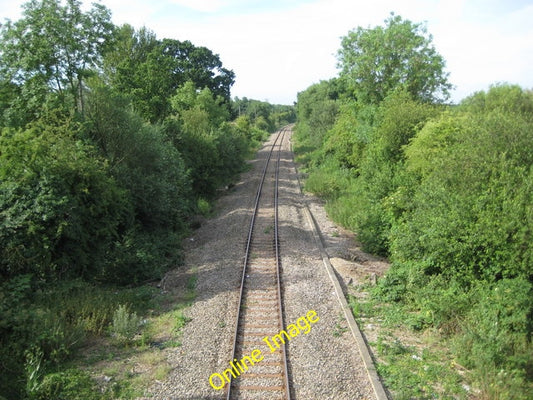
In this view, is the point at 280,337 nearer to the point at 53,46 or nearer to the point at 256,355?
the point at 256,355

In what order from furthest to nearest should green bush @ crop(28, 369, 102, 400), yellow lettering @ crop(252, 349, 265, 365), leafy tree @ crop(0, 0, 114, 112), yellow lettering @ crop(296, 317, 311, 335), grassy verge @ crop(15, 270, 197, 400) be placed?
leafy tree @ crop(0, 0, 114, 112)
yellow lettering @ crop(296, 317, 311, 335)
yellow lettering @ crop(252, 349, 265, 365)
grassy verge @ crop(15, 270, 197, 400)
green bush @ crop(28, 369, 102, 400)

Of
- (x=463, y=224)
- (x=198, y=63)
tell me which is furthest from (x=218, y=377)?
(x=198, y=63)

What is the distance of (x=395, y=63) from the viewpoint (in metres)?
26.2

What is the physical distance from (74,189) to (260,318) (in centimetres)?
654

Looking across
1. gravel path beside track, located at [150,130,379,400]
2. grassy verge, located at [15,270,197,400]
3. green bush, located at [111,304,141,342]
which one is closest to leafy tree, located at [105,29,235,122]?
gravel path beside track, located at [150,130,379,400]

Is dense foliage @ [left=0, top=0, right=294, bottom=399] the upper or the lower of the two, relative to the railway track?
upper

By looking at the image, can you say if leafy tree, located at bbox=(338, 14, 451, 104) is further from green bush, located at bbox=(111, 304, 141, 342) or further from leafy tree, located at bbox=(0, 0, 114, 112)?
green bush, located at bbox=(111, 304, 141, 342)

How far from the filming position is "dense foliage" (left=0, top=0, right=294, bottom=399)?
8.75 meters

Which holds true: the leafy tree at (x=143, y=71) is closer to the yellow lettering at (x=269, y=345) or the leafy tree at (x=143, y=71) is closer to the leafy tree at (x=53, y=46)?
the leafy tree at (x=53, y=46)

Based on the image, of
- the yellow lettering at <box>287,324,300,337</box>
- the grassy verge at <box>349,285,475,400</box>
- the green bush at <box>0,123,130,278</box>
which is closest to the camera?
the grassy verge at <box>349,285,475,400</box>

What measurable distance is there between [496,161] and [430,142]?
4.26 metres

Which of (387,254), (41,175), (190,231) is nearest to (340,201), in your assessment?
(387,254)

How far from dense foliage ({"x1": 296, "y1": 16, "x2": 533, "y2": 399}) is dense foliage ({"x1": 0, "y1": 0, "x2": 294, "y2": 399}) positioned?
7.31 meters

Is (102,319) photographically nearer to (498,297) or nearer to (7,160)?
(7,160)
